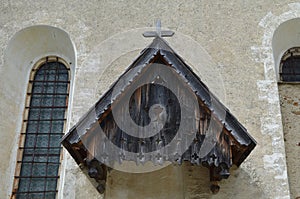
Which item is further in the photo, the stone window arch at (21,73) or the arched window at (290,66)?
the arched window at (290,66)

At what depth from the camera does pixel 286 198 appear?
588 cm

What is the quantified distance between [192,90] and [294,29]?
2938 millimetres

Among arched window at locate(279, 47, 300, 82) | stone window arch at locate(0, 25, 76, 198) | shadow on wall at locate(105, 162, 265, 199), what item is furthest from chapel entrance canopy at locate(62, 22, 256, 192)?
arched window at locate(279, 47, 300, 82)

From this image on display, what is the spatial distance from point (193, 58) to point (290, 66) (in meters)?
1.67

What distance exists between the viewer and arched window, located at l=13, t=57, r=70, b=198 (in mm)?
6645

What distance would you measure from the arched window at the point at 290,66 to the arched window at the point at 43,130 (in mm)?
3341

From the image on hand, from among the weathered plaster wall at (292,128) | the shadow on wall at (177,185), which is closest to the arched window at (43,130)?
the shadow on wall at (177,185)

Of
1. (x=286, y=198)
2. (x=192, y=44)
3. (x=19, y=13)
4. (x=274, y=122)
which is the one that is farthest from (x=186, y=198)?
(x=19, y=13)

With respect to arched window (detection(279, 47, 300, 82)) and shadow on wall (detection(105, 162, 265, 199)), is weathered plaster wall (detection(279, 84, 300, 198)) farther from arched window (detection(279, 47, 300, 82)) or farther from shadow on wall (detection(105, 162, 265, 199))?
shadow on wall (detection(105, 162, 265, 199))

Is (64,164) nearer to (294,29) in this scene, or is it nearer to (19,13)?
(19,13)

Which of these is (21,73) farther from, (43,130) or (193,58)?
(193,58)

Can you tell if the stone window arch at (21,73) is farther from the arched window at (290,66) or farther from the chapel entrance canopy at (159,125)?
the arched window at (290,66)

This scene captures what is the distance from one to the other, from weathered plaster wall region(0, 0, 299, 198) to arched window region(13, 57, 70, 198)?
0.25m

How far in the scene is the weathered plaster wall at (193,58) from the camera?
19.6ft
